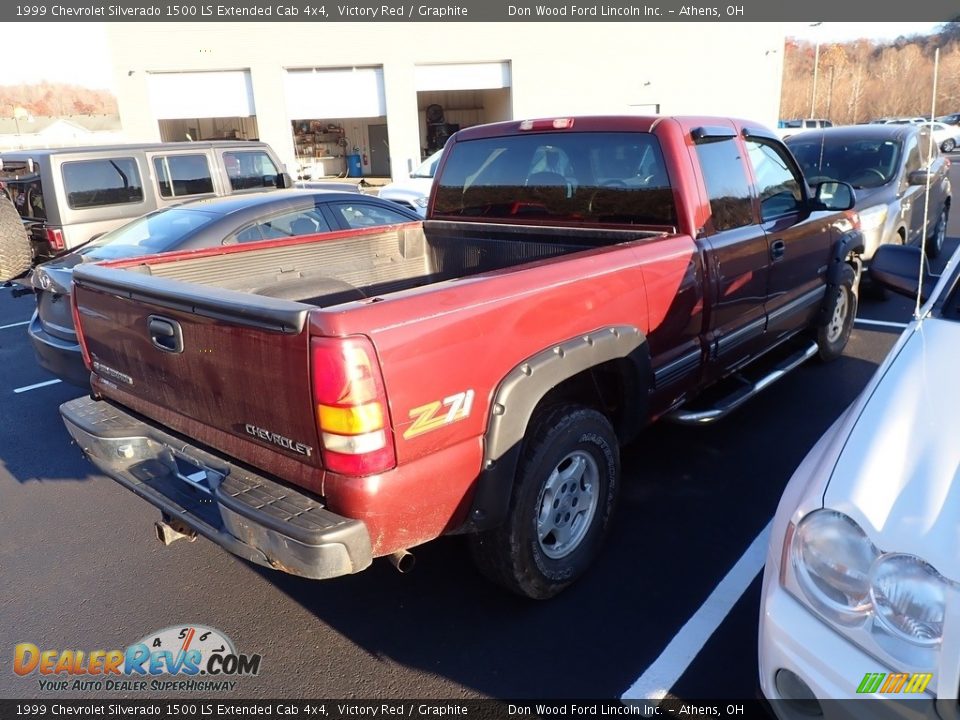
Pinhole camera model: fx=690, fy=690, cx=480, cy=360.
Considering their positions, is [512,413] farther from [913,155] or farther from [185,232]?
[913,155]

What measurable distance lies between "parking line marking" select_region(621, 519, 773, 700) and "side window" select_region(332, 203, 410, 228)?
4.39 metres

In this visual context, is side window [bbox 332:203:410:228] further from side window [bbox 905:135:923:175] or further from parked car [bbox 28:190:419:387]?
side window [bbox 905:135:923:175]

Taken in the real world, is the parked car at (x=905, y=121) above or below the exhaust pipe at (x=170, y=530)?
A: above

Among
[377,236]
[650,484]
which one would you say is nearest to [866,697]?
[650,484]

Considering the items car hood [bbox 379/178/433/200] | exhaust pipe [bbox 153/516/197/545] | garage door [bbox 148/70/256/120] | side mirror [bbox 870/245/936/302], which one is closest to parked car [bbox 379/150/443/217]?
car hood [bbox 379/178/433/200]

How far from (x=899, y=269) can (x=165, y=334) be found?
3.23 m

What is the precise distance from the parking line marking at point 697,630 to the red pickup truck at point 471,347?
1.78 ft

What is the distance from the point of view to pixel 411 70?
80.1ft

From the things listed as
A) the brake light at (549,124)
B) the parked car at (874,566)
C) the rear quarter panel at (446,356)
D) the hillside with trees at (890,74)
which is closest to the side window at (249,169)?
the brake light at (549,124)

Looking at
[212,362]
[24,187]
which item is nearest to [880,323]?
[212,362]

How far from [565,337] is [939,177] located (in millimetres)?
8888

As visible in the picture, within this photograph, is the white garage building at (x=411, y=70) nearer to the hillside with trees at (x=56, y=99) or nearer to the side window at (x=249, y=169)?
the side window at (x=249, y=169)

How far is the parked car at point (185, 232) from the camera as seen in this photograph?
193 inches

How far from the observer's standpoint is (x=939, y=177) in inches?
362
